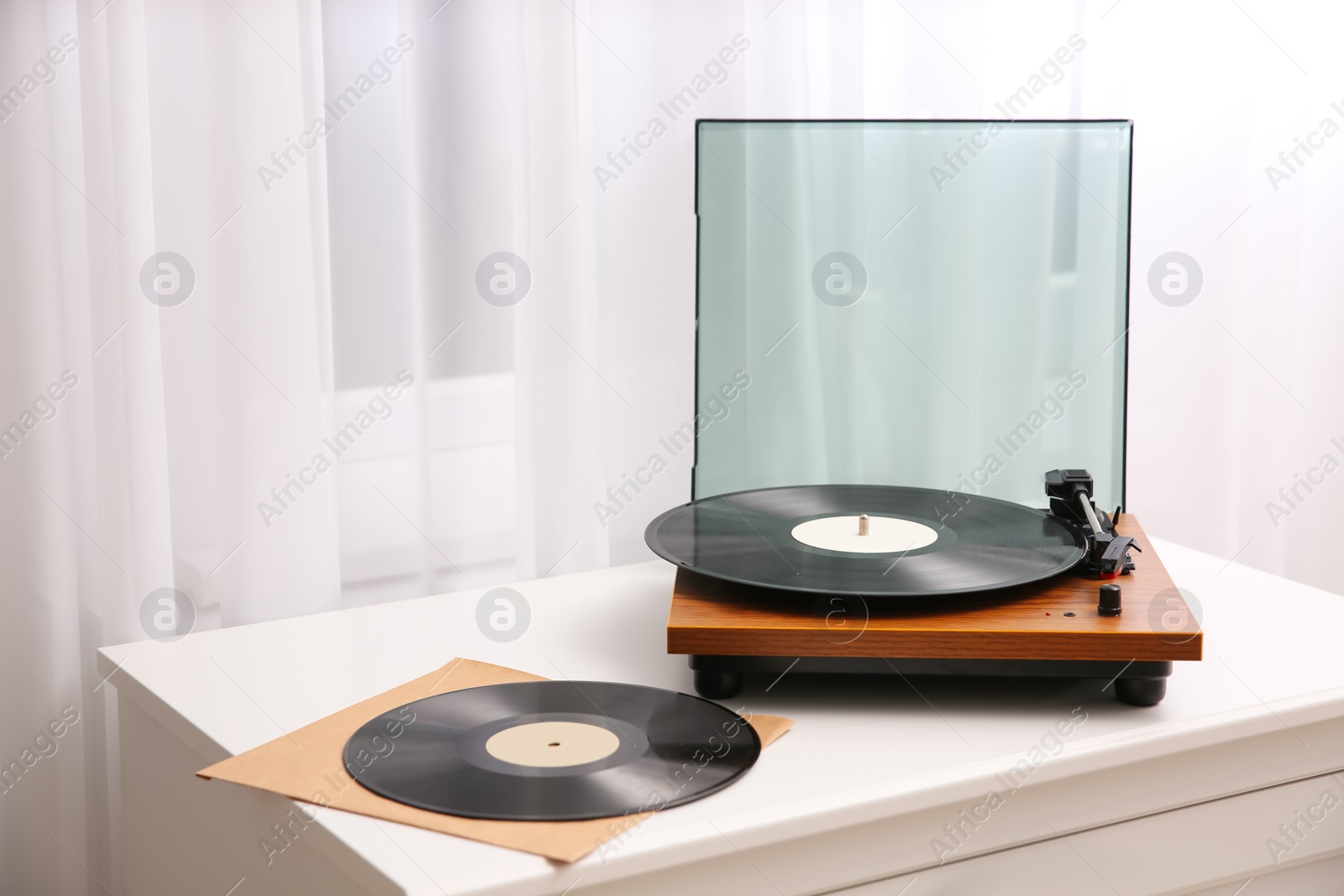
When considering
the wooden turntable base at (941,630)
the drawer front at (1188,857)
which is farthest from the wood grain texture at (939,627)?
the drawer front at (1188,857)

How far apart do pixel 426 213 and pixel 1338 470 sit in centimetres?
136

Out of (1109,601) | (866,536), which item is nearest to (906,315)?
(866,536)

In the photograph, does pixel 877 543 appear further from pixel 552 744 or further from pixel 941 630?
pixel 552 744

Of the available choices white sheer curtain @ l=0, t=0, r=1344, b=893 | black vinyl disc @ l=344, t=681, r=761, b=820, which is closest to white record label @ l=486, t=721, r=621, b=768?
black vinyl disc @ l=344, t=681, r=761, b=820

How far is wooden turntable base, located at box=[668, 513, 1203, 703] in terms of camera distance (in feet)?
2.72

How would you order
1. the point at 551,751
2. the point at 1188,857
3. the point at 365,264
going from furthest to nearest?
1. the point at 365,264
2. the point at 1188,857
3. the point at 551,751

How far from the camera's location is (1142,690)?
850 millimetres

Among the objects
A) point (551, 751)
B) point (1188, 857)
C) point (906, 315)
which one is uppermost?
point (906, 315)

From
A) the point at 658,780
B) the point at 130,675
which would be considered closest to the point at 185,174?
the point at 130,675

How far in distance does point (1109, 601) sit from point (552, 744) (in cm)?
40

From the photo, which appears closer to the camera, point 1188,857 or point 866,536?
point 1188,857

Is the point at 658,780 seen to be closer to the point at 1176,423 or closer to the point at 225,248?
the point at 225,248

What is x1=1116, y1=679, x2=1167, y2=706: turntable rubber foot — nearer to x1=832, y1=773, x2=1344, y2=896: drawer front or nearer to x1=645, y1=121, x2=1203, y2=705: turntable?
x1=832, y1=773, x2=1344, y2=896: drawer front

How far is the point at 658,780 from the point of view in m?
0.73
